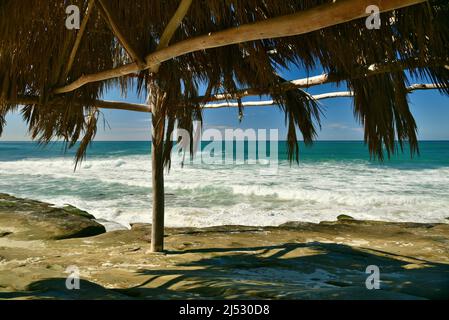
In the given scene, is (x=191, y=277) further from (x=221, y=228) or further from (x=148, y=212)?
(x=148, y=212)

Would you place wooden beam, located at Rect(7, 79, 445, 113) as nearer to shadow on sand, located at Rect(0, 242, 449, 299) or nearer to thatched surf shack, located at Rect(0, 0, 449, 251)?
thatched surf shack, located at Rect(0, 0, 449, 251)

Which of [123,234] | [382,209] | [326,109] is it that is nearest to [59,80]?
[326,109]

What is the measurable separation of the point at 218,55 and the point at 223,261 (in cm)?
196

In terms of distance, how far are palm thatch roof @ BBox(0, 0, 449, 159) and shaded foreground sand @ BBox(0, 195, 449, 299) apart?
3.30ft

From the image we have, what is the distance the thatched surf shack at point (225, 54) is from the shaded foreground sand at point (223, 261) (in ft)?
2.99

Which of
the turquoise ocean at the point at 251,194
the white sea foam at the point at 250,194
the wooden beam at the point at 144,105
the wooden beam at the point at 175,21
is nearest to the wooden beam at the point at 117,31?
the wooden beam at the point at 175,21

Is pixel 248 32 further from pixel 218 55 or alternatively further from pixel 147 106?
pixel 147 106

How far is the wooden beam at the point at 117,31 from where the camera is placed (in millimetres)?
1589

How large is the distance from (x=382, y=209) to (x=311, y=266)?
7410 millimetres

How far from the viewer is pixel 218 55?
84.6 inches

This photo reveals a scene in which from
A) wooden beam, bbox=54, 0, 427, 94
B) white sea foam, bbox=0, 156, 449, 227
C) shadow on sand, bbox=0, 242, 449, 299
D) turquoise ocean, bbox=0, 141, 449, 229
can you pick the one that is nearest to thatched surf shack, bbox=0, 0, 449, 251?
wooden beam, bbox=54, 0, 427, 94

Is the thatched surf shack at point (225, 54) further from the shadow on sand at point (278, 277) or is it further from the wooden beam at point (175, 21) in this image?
the shadow on sand at point (278, 277)

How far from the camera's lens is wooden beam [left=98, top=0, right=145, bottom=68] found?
159 centimetres
